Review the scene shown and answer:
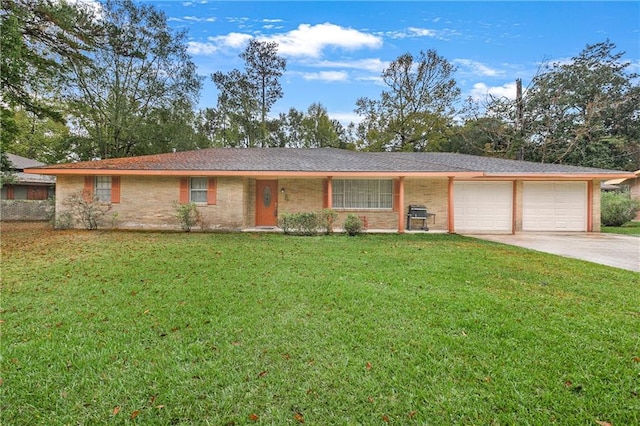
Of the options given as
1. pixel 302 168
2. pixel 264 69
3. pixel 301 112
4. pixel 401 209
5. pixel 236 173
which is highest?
pixel 264 69

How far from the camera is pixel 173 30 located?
67.7ft

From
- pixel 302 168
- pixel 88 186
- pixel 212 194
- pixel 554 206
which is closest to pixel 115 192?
pixel 88 186

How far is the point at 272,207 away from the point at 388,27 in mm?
9965

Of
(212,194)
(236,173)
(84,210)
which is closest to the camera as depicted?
(236,173)

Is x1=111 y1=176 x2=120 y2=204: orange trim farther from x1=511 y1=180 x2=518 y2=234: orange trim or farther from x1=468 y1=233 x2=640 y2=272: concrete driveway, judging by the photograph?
x1=511 y1=180 x2=518 y2=234: orange trim

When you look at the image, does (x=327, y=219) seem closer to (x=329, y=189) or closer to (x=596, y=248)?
(x=329, y=189)

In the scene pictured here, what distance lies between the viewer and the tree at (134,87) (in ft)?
62.8

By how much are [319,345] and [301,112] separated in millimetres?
29908

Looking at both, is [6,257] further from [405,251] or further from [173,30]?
[173,30]

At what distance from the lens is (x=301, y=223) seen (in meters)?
11.0

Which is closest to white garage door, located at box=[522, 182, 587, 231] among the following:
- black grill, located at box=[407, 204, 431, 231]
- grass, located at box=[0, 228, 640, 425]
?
black grill, located at box=[407, 204, 431, 231]

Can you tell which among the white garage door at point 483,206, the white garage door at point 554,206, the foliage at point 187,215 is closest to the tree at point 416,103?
the white garage door at point 554,206

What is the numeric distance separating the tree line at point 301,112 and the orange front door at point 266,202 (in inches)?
358

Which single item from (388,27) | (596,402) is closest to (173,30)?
(388,27)
